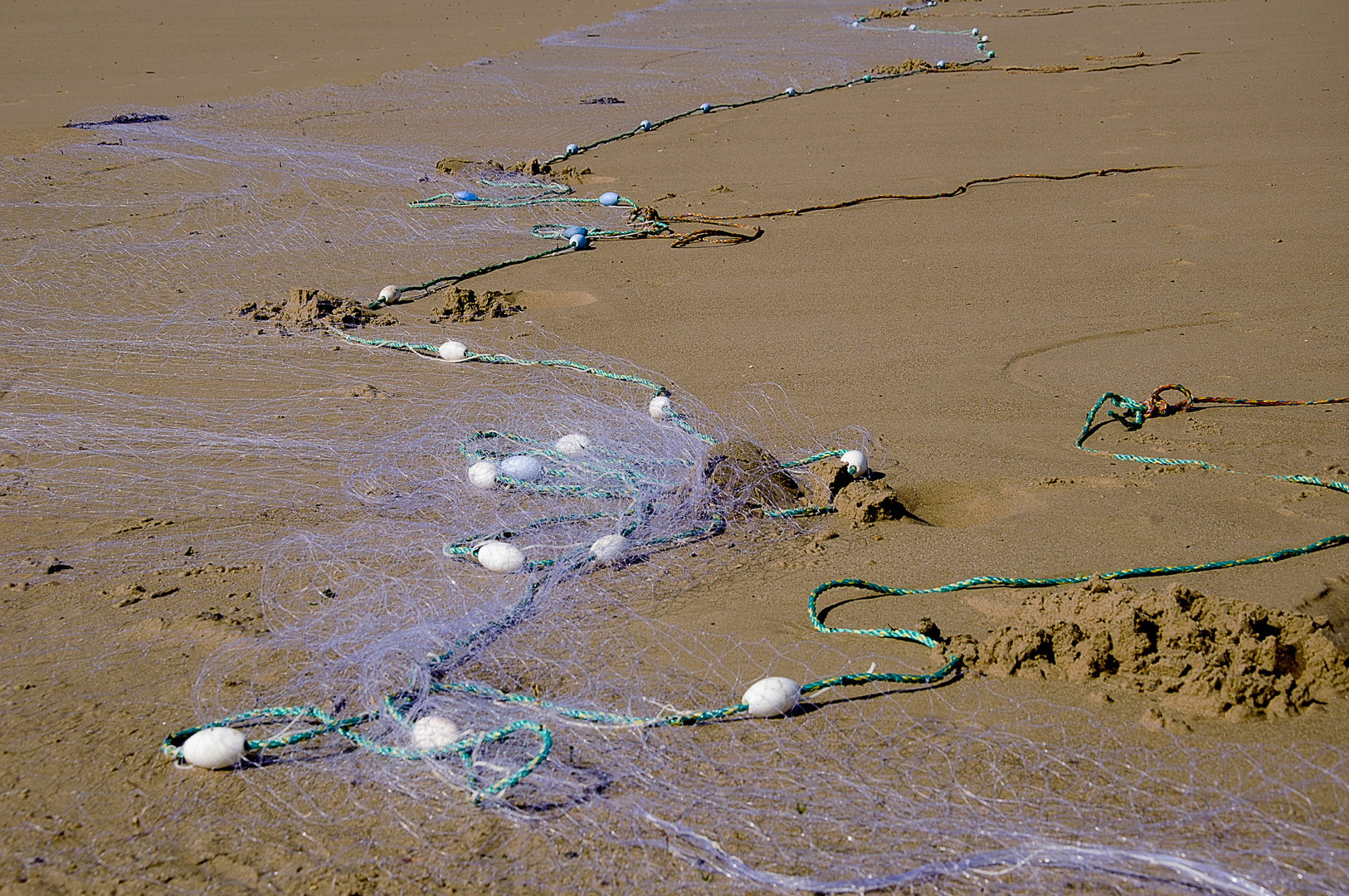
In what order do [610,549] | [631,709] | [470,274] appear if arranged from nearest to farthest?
[631,709]
[610,549]
[470,274]

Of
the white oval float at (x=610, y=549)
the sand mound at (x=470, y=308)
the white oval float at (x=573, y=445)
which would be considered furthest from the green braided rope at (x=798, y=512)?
the sand mound at (x=470, y=308)

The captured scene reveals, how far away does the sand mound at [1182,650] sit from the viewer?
259cm

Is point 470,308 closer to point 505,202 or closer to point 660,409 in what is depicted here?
point 660,409

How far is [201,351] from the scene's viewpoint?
5293mm

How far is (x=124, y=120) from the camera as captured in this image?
1095 centimetres

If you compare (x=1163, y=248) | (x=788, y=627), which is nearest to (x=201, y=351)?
(x=788, y=627)

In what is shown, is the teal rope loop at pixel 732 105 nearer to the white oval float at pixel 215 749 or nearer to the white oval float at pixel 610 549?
the white oval float at pixel 610 549

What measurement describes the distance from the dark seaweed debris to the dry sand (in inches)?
18.5

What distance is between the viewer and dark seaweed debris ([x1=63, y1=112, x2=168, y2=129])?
1080 centimetres

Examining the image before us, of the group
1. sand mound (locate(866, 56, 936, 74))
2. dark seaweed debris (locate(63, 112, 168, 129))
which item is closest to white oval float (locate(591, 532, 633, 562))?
dark seaweed debris (locate(63, 112, 168, 129))

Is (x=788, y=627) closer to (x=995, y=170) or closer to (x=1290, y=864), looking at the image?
(x=1290, y=864)

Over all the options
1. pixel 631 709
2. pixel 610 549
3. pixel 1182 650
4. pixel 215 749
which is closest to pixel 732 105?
pixel 610 549

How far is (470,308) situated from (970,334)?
2.83 meters

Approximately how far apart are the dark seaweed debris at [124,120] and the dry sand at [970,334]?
0.47m
